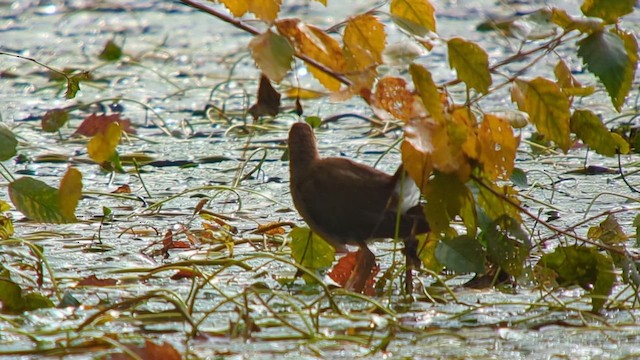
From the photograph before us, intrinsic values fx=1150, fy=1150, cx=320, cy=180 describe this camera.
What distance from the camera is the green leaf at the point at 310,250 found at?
3.28 meters

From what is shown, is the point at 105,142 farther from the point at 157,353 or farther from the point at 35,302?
the point at 157,353

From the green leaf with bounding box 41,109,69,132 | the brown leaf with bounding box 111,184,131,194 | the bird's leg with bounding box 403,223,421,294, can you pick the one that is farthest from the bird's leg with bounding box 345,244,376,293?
the green leaf with bounding box 41,109,69,132

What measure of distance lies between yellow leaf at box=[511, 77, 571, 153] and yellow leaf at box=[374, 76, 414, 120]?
28 centimetres

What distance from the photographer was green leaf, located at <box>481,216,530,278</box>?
3.02 m

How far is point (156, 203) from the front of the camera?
4188 millimetres

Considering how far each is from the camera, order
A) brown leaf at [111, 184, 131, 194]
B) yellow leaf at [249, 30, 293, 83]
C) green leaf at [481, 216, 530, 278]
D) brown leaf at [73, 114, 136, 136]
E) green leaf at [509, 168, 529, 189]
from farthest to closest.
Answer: brown leaf at [73, 114, 136, 136] < brown leaf at [111, 184, 131, 194] < green leaf at [509, 168, 529, 189] < green leaf at [481, 216, 530, 278] < yellow leaf at [249, 30, 293, 83]

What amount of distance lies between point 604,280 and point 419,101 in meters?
0.70

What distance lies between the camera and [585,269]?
3070mm

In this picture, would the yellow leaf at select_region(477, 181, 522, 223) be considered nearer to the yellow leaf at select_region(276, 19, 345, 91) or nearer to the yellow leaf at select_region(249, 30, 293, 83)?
the yellow leaf at select_region(276, 19, 345, 91)

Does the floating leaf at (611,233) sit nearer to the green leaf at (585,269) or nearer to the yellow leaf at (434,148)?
the green leaf at (585,269)

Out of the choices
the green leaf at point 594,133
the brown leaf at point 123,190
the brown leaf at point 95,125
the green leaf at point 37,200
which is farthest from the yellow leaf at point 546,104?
the brown leaf at point 95,125

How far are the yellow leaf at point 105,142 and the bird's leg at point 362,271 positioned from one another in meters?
0.74

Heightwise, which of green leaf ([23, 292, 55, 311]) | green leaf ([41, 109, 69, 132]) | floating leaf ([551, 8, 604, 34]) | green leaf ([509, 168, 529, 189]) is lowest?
green leaf ([23, 292, 55, 311])

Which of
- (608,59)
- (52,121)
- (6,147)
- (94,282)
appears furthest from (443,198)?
(52,121)
